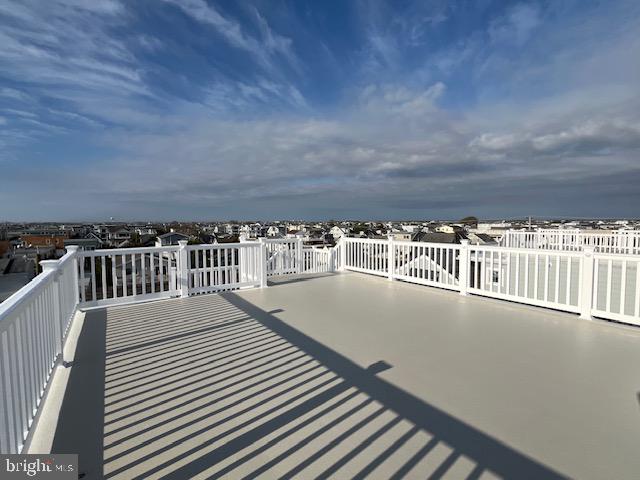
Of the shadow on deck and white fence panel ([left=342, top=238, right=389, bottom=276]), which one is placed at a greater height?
white fence panel ([left=342, top=238, right=389, bottom=276])

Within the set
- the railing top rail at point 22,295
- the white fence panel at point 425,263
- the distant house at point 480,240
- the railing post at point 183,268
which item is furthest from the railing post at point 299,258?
the railing top rail at point 22,295

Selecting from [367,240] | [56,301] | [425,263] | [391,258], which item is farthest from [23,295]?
[367,240]

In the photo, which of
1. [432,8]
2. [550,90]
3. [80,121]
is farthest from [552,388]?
[80,121]

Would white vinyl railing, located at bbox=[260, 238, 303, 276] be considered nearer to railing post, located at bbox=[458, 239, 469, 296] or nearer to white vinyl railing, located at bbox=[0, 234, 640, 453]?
white vinyl railing, located at bbox=[0, 234, 640, 453]

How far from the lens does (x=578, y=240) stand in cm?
891

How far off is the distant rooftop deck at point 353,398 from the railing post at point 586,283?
240 mm

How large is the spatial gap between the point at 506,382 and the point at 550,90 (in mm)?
12567

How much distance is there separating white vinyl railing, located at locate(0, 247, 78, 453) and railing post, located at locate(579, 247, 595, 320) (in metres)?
5.31

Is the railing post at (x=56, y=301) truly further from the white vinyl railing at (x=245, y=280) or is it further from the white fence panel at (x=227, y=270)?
the white fence panel at (x=227, y=270)

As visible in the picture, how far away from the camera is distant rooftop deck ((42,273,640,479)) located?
1561 millimetres

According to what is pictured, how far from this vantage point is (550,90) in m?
11.1

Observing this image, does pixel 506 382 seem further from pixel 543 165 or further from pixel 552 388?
pixel 543 165

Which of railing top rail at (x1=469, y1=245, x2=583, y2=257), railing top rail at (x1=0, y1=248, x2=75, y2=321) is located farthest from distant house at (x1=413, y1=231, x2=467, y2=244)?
railing top rail at (x1=0, y1=248, x2=75, y2=321)

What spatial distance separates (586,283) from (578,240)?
20.4ft
